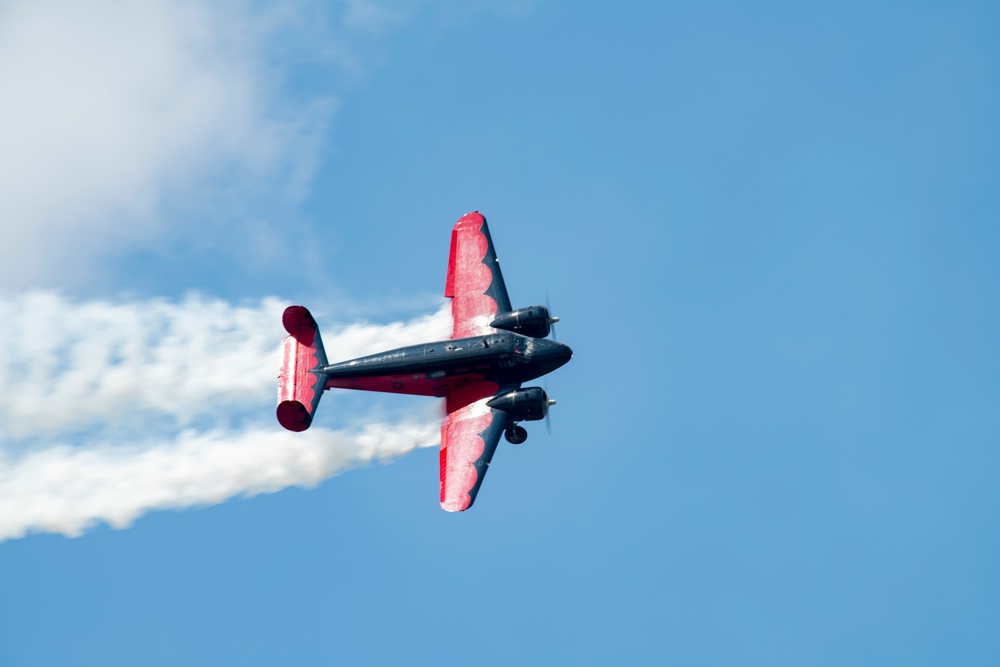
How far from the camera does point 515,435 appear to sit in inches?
2120

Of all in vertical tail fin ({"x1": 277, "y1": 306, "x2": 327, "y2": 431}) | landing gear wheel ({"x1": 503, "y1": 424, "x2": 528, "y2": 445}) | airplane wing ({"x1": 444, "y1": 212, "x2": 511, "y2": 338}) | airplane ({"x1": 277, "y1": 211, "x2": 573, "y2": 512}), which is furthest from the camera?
airplane wing ({"x1": 444, "y1": 212, "x2": 511, "y2": 338})

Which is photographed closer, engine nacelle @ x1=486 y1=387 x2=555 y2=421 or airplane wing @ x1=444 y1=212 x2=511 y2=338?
engine nacelle @ x1=486 y1=387 x2=555 y2=421

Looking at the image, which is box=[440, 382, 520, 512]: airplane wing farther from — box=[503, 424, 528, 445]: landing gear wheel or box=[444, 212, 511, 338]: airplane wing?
box=[444, 212, 511, 338]: airplane wing

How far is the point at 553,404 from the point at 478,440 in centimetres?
355

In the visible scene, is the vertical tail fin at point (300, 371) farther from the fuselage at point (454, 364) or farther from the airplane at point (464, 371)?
the fuselage at point (454, 364)

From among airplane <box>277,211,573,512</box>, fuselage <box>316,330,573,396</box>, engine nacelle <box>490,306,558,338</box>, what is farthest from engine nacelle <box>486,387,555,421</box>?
engine nacelle <box>490,306,558,338</box>

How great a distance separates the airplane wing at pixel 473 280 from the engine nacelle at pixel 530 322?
1.12 m

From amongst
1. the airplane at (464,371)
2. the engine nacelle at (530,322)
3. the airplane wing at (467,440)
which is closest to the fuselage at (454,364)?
the airplane at (464,371)

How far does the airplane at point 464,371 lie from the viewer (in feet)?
175

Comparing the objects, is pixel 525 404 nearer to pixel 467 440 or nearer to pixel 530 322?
pixel 467 440

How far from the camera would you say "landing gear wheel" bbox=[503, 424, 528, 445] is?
177ft

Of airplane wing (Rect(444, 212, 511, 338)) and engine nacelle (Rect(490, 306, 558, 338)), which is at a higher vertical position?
airplane wing (Rect(444, 212, 511, 338))

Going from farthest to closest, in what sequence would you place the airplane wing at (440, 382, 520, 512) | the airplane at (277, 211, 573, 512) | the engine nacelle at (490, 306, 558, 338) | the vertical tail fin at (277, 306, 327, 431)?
1. the engine nacelle at (490, 306, 558, 338)
2. the vertical tail fin at (277, 306, 327, 431)
3. the airplane at (277, 211, 573, 512)
4. the airplane wing at (440, 382, 520, 512)

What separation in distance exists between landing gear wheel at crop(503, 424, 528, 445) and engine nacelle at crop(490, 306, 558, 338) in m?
4.20
